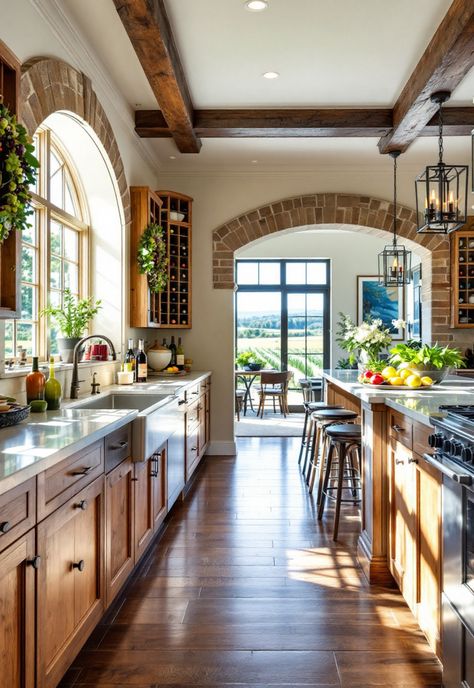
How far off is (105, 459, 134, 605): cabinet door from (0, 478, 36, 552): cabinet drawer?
0.78m

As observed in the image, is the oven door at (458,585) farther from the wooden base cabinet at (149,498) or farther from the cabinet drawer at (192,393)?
the cabinet drawer at (192,393)

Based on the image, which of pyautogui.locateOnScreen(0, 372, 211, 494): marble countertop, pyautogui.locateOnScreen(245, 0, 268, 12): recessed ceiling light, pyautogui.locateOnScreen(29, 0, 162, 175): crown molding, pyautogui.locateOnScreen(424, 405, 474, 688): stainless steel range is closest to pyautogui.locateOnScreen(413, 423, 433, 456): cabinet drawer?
pyautogui.locateOnScreen(424, 405, 474, 688): stainless steel range

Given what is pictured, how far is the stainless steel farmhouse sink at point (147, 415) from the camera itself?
279 centimetres

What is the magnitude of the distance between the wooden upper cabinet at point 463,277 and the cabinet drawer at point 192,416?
3017mm

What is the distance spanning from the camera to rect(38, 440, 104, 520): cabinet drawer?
1.67 m

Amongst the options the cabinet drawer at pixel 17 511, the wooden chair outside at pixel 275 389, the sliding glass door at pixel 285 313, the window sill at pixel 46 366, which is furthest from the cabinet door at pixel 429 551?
the sliding glass door at pixel 285 313

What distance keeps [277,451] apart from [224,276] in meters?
2.08

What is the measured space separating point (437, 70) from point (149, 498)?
3225mm

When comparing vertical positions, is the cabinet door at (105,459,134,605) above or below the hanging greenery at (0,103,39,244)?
below

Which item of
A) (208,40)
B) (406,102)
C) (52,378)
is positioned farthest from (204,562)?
(406,102)

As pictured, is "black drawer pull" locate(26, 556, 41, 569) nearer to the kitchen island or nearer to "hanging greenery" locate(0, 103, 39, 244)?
"hanging greenery" locate(0, 103, 39, 244)

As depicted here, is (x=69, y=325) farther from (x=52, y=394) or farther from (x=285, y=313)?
(x=285, y=313)

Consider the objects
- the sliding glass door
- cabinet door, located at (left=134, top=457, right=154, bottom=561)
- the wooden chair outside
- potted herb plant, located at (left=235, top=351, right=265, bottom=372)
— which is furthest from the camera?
the sliding glass door

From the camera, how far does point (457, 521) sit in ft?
5.87
